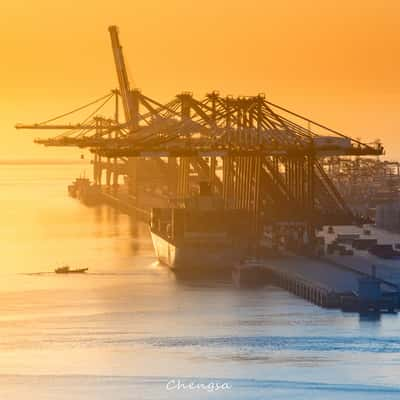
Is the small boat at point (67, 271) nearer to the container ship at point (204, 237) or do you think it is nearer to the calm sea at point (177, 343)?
the calm sea at point (177, 343)

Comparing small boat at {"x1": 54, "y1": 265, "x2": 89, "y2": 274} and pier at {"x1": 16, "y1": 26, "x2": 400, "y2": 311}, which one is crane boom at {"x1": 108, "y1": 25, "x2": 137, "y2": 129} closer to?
pier at {"x1": 16, "y1": 26, "x2": 400, "y2": 311}

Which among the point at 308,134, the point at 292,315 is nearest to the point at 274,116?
the point at 308,134

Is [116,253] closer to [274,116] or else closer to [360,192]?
[274,116]

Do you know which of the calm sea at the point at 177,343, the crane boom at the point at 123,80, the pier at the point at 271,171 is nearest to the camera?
the calm sea at the point at 177,343

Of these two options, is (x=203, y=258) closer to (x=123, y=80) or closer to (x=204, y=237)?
(x=204, y=237)


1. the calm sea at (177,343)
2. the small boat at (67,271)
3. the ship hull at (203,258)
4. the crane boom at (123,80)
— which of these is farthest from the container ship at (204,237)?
the crane boom at (123,80)

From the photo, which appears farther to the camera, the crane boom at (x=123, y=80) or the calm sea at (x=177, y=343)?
the crane boom at (x=123, y=80)
